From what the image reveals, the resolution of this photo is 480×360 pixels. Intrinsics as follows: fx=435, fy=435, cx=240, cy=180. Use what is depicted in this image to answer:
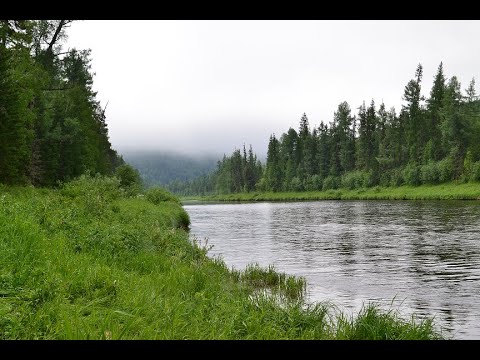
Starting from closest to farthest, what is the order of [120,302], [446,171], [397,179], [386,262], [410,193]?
[120,302] → [386,262] → [410,193] → [446,171] → [397,179]

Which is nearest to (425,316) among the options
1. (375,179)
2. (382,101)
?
(375,179)

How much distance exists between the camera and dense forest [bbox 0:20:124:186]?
28.7 meters

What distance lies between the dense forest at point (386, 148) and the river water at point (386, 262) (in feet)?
175

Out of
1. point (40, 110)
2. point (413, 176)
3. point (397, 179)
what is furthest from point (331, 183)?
point (40, 110)

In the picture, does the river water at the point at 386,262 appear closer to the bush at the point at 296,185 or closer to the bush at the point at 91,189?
the bush at the point at 91,189

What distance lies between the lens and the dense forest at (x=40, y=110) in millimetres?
28703

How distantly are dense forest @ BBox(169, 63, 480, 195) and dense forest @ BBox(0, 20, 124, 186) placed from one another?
210ft

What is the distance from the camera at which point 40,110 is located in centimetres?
4269

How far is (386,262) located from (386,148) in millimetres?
104245

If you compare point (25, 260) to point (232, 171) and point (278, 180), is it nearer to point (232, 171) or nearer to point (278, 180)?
point (278, 180)

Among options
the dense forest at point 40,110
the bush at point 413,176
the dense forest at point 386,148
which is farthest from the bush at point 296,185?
→ the dense forest at point 40,110

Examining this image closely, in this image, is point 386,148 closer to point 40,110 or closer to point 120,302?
point 40,110

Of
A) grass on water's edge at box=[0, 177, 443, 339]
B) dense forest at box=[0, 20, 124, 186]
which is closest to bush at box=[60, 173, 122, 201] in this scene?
dense forest at box=[0, 20, 124, 186]
